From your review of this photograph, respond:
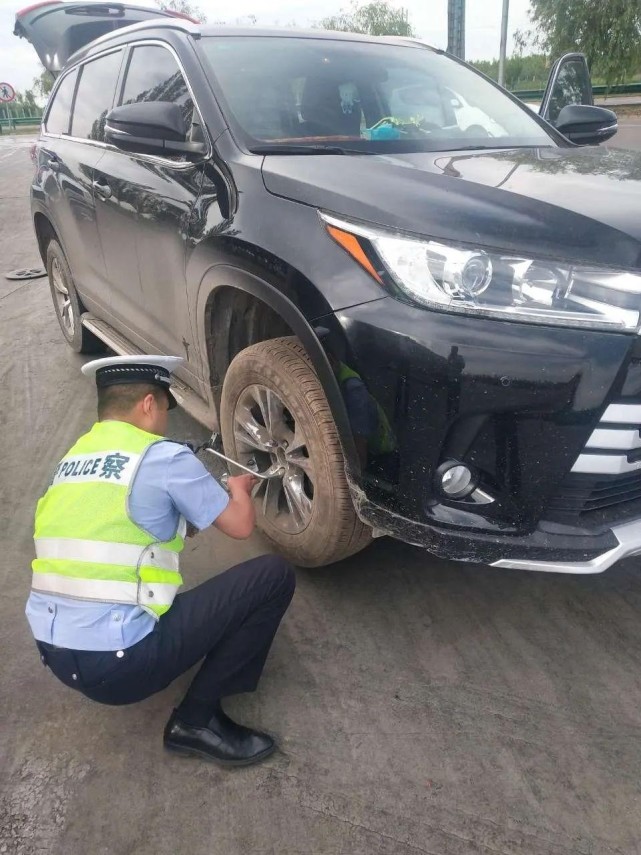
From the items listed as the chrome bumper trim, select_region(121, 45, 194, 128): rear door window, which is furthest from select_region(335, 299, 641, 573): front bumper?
select_region(121, 45, 194, 128): rear door window

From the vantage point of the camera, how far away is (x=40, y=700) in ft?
7.36

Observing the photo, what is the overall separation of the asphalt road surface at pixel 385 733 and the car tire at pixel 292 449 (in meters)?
0.27

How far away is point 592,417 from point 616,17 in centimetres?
3107

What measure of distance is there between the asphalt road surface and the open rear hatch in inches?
366

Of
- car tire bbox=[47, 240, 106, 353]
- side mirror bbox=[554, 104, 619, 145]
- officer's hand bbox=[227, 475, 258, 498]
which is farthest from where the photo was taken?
car tire bbox=[47, 240, 106, 353]

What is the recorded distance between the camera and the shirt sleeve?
1849mm

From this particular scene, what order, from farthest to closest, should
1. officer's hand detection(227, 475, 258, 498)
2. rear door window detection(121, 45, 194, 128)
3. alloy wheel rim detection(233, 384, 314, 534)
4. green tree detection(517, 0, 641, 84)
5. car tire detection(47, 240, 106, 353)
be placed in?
green tree detection(517, 0, 641, 84) < car tire detection(47, 240, 106, 353) < rear door window detection(121, 45, 194, 128) < alloy wheel rim detection(233, 384, 314, 534) < officer's hand detection(227, 475, 258, 498)

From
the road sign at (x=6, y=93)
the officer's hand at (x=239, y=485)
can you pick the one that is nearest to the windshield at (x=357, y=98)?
the officer's hand at (x=239, y=485)

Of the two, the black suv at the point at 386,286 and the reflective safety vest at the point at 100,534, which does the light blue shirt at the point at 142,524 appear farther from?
the black suv at the point at 386,286

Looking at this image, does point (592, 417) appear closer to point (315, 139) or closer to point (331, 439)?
point (331, 439)

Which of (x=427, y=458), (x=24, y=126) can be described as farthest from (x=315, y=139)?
(x=24, y=126)

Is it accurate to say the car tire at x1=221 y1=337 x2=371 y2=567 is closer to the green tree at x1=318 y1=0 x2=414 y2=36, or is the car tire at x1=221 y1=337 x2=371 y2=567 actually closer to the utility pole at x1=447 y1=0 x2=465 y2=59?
the utility pole at x1=447 y1=0 x2=465 y2=59

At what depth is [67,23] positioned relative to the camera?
34.9ft

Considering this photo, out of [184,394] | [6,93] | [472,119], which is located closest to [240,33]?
[472,119]
